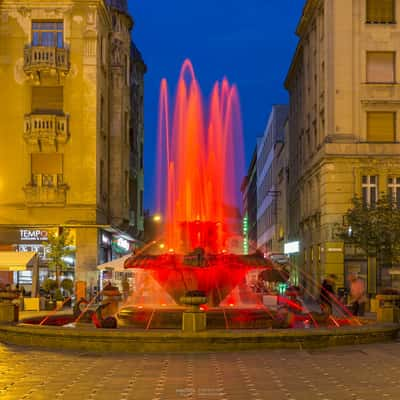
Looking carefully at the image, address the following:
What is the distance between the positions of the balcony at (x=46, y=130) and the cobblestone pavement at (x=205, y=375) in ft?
99.0

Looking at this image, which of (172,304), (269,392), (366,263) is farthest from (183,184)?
(366,263)

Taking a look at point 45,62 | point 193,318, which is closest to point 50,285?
point 45,62

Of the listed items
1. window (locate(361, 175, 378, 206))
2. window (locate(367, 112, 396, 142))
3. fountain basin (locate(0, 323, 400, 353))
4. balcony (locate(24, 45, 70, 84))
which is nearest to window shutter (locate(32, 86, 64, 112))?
balcony (locate(24, 45, 70, 84))

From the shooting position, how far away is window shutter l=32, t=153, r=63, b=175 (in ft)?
159

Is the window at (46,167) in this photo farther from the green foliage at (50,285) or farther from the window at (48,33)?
the green foliage at (50,285)

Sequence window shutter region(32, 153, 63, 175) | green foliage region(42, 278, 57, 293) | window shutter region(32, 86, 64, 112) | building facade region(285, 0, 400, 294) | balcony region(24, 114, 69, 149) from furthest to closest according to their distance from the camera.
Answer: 1. window shutter region(32, 86, 64, 112)
2. window shutter region(32, 153, 63, 175)
3. balcony region(24, 114, 69, 149)
4. building facade region(285, 0, 400, 294)
5. green foliage region(42, 278, 57, 293)

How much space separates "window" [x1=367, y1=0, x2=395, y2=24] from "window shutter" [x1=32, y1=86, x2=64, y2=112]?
18378 mm

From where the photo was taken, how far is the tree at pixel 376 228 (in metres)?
40.0

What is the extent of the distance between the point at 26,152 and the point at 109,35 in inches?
480

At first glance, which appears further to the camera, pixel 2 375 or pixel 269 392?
pixel 2 375

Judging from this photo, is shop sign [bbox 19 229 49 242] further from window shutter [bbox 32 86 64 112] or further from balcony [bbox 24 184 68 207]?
window shutter [bbox 32 86 64 112]

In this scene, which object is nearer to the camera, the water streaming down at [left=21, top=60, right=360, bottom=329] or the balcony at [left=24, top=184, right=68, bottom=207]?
the water streaming down at [left=21, top=60, right=360, bottom=329]

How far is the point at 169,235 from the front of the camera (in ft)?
88.2

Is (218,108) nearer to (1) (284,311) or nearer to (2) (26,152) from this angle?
(1) (284,311)
